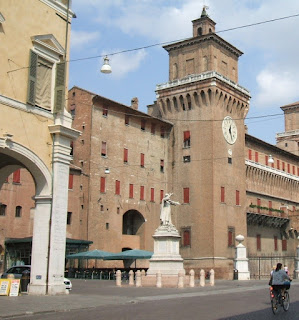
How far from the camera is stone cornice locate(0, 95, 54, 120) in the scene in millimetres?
17636

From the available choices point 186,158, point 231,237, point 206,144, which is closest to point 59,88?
point 206,144

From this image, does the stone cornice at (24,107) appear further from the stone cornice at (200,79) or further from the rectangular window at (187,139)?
the stone cornice at (200,79)

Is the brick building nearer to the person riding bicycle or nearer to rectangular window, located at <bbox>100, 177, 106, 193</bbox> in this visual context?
rectangular window, located at <bbox>100, 177, 106, 193</bbox>

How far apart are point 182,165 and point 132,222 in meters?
7.73

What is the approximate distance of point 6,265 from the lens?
40.8 metres

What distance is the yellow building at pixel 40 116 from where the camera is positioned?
18.0 meters

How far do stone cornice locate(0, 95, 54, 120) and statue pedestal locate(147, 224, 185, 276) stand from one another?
1259 centimetres

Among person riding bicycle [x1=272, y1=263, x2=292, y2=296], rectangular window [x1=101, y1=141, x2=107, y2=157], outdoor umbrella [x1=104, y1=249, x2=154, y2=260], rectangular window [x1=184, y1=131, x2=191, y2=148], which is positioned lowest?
person riding bicycle [x1=272, y1=263, x2=292, y2=296]

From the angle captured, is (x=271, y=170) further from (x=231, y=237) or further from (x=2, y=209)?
(x=2, y=209)

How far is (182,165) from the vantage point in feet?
172

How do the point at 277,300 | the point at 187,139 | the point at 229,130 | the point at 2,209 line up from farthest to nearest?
the point at 229,130 → the point at 187,139 → the point at 2,209 → the point at 277,300

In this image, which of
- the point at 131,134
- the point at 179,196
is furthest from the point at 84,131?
the point at 179,196

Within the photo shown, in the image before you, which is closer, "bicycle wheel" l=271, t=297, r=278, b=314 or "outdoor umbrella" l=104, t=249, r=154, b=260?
"bicycle wheel" l=271, t=297, r=278, b=314

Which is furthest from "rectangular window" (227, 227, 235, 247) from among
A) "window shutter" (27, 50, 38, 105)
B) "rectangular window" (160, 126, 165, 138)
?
"window shutter" (27, 50, 38, 105)
